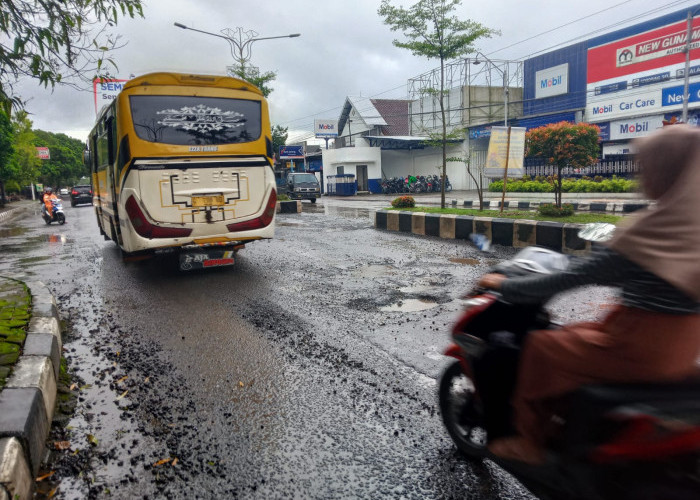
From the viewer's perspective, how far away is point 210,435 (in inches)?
129

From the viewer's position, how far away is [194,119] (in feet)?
26.3

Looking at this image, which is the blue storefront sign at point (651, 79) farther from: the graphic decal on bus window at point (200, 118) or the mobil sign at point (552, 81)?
the graphic decal on bus window at point (200, 118)

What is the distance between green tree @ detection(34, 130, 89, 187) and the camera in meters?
78.6

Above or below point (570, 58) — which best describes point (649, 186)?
below

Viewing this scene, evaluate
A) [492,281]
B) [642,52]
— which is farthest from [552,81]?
[492,281]

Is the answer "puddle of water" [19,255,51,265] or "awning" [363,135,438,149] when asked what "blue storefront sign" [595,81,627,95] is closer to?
"awning" [363,135,438,149]

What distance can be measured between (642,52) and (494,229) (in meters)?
24.7

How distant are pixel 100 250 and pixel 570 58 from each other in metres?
31.5

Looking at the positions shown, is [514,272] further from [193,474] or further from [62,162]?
[62,162]

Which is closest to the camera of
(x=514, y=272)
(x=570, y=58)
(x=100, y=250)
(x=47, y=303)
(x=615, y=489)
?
(x=615, y=489)

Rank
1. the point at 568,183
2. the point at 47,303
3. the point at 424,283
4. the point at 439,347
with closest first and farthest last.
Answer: the point at 439,347
the point at 47,303
the point at 424,283
the point at 568,183

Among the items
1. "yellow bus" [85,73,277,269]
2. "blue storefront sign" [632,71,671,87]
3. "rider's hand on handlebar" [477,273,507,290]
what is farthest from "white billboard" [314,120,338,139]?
"rider's hand on handlebar" [477,273,507,290]

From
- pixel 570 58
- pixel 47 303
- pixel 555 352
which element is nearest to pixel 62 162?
pixel 570 58

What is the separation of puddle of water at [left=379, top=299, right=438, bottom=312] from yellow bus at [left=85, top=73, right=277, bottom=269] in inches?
130
